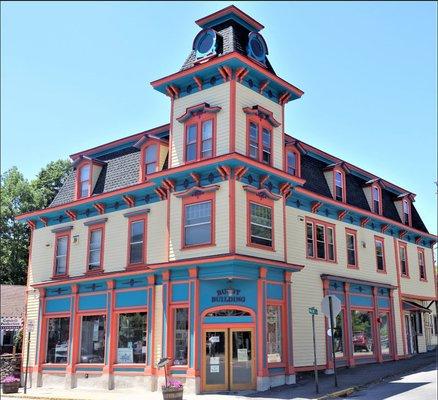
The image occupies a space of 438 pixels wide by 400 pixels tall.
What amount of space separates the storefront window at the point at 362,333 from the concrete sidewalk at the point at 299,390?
2.94 ft

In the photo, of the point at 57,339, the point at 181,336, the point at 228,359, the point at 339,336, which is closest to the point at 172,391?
the point at 228,359

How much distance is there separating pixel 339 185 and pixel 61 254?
14620 mm

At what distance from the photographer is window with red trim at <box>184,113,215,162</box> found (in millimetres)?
22425

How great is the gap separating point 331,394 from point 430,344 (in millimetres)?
19884

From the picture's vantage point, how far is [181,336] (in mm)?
21594

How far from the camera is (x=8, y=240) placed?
46.5 meters

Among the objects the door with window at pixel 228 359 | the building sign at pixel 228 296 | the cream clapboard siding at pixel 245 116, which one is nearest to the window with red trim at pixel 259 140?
the cream clapboard siding at pixel 245 116

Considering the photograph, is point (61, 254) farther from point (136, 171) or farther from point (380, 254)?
point (380, 254)

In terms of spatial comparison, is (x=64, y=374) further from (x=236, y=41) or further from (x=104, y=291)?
(x=236, y=41)

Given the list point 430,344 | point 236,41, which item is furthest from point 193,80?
point 430,344

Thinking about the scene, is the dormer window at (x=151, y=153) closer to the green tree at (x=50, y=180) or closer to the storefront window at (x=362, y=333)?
the storefront window at (x=362, y=333)

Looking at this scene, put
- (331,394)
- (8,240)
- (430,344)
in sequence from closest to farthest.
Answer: (331,394) < (430,344) < (8,240)

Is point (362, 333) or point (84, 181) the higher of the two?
point (84, 181)

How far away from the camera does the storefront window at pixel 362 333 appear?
27.2 metres
